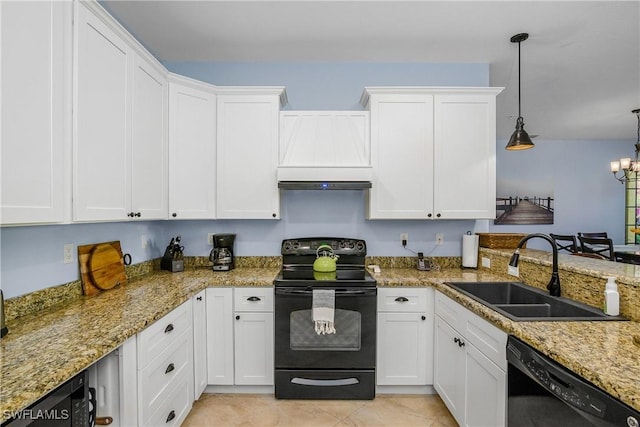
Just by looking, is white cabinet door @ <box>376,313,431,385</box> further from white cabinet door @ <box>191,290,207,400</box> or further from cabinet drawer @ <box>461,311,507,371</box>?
white cabinet door @ <box>191,290,207,400</box>

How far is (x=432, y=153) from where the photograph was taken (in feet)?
8.56

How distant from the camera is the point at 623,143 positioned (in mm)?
6047

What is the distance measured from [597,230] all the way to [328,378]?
260 inches

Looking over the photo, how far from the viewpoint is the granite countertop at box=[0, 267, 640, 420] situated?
3.04ft

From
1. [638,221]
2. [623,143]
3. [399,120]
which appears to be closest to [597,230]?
[638,221]

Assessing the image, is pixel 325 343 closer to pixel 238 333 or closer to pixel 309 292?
pixel 309 292

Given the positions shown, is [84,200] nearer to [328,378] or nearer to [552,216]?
[328,378]

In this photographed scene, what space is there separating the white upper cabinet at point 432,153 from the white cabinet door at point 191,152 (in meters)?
1.36

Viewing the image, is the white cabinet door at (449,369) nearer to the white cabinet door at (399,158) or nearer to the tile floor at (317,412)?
the tile floor at (317,412)

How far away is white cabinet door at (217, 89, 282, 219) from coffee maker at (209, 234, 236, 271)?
24 centimetres

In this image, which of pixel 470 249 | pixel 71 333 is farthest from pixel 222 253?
pixel 470 249

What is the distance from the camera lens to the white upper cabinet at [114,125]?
4.86 feet

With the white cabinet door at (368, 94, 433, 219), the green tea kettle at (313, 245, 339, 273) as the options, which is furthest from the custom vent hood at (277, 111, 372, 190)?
the green tea kettle at (313, 245, 339, 273)

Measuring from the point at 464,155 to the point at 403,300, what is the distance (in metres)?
1.32
